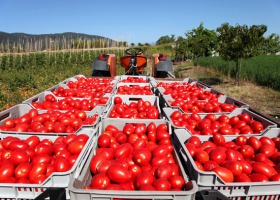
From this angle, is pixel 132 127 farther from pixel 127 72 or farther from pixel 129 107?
pixel 127 72

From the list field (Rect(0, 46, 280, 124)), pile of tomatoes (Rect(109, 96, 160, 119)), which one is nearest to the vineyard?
field (Rect(0, 46, 280, 124))

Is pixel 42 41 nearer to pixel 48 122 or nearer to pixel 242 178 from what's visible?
pixel 48 122

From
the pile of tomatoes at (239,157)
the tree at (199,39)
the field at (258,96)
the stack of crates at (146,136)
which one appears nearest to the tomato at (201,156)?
the pile of tomatoes at (239,157)

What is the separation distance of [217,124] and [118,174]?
6.48 ft

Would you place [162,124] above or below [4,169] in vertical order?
above

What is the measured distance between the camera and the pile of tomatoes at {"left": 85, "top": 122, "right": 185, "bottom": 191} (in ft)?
6.62

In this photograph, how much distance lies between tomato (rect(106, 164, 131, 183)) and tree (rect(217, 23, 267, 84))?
40.9 feet

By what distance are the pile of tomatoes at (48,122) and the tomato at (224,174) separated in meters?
1.84

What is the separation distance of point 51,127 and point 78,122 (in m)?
0.38

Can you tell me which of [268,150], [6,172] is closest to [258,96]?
[268,150]

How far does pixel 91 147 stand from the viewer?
257 centimetres

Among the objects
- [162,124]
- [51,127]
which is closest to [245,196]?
[162,124]

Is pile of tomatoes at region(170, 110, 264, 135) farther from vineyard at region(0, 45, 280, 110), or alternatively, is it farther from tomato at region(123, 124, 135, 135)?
vineyard at region(0, 45, 280, 110)

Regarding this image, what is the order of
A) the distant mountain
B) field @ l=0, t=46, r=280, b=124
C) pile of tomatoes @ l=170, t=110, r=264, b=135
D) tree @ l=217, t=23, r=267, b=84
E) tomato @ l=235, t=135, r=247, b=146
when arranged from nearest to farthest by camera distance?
tomato @ l=235, t=135, r=247, b=146, pile of tomatoes @ l=170, t=110, r=264, b=135, field @ l=0, t=46, r=280, b=124, tree @ l=217, t=23, r=267, b=84, the distant mountain
